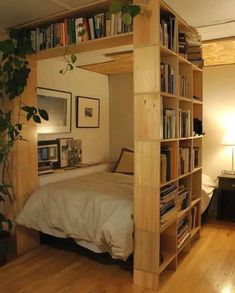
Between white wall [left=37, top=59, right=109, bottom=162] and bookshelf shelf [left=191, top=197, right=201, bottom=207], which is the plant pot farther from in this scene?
bookshelf shelf [left=191, top=197, right=201, bottom=207]

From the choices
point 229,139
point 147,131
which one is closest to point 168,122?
point 147,131

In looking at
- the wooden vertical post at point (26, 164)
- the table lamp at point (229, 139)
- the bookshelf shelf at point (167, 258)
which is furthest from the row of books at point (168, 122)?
the table lamp at point (229, 139)

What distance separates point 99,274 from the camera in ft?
8.32

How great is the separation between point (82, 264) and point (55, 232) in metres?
0.39

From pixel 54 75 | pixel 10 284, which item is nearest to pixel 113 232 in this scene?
pixel 10 284

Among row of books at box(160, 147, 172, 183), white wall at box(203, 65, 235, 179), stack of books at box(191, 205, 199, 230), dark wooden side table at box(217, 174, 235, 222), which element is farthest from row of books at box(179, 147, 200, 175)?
white wall at box(203, 65, 235, 179)

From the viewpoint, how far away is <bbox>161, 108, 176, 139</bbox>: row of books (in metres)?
2.29

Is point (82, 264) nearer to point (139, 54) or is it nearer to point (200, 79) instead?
point (139, 54)

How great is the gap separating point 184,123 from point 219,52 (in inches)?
58.8

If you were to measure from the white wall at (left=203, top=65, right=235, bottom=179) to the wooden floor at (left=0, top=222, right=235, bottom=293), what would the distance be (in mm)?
1523

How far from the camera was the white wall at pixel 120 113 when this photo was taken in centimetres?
474

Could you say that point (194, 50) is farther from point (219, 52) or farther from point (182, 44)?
point (219, 52)

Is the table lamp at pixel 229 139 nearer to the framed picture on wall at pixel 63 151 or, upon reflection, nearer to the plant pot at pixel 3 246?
the framed picture on wall at pixel 63 151

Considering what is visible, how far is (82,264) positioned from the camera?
2723 mm
